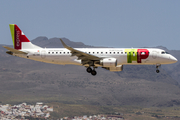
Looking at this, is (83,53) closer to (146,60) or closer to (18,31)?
(146,60)

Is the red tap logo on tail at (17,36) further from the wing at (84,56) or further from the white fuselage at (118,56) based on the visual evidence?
the wing at (84,56)

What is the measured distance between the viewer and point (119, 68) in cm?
6750

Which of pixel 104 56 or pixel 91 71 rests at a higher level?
pixel 104 56

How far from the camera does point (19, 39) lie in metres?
70.2

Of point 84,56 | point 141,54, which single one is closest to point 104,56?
point 84,56

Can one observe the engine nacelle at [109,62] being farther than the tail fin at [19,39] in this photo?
No

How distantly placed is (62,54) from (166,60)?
806 inches

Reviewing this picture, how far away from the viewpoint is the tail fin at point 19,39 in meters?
69.5

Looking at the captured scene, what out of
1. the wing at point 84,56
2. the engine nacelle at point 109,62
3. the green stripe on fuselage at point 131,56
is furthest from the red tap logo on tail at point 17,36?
the green stripe on fuselage at point 131,56

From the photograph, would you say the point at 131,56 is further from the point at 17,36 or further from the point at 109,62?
the point at 17,36

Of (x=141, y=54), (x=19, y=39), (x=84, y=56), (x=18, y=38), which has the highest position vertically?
(x=18, y=38)

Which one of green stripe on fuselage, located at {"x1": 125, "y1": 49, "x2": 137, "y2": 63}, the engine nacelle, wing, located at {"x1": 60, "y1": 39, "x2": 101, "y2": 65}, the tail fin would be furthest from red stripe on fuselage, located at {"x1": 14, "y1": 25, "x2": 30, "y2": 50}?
green stripe on fuselage, located at {"x1": 125, "y1": 49, "x2": 137, "y2": 63}

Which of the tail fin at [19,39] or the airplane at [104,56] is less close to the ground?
the tail fin at [19,39]

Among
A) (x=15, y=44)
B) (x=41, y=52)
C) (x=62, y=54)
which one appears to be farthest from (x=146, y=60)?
(x=15, y=44)
